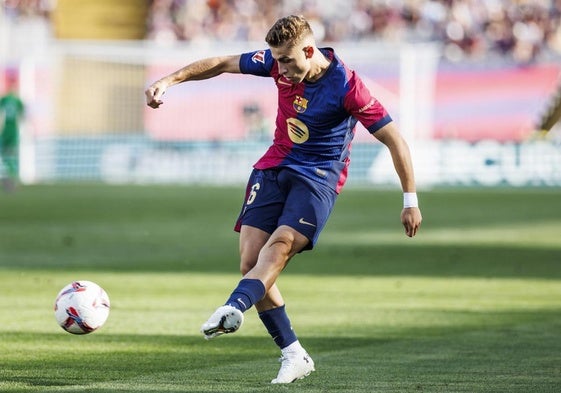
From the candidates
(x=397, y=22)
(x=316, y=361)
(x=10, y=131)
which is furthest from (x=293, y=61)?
(x=397, y=22)

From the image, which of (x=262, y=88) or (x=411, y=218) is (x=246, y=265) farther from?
(x=262, y=88)

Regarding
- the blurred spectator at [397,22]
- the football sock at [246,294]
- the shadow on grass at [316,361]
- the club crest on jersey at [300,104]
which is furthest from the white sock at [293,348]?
the blurred spectator at [397,22]

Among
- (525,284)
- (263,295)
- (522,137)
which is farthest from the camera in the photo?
(522,137)

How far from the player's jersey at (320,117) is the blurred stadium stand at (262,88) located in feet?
75.9

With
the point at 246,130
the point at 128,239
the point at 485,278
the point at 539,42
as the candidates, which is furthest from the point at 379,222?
the point at 539,42

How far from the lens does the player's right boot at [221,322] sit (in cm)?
701

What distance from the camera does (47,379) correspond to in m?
7.90

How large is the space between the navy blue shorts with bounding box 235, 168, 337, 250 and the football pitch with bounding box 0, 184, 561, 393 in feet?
3.17

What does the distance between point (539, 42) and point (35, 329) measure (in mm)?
26569

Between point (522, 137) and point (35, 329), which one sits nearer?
point (35, 329)

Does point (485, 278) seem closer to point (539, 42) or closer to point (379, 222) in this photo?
point (379, 222)

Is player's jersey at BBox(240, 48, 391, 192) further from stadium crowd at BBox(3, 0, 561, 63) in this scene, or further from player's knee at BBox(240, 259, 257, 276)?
stadium crowd at BBox(3, 0, 561, 63)

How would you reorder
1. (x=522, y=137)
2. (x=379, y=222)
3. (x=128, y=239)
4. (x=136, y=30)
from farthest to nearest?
1. (x=136, y=30)
2. (x=522, y=137)
3. (x=379, y=222)
4. (x=128, y=239)

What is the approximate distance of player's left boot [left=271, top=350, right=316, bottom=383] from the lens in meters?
7.92
